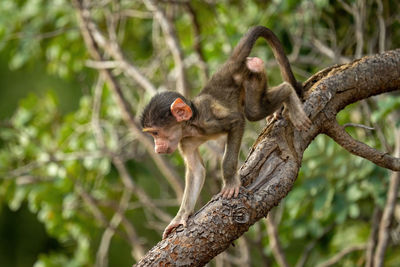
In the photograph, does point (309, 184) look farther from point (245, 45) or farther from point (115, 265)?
point (115, 265)

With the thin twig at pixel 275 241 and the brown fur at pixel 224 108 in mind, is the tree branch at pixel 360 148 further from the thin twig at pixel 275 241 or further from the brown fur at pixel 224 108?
the thin twig at pixel 275 241

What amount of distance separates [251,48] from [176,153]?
254 centimetres

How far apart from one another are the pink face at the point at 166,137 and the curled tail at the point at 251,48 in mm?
607

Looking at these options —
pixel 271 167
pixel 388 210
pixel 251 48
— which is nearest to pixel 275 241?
pixel 388 210

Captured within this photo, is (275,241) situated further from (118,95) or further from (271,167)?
(271,167)

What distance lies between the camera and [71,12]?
21.7ft

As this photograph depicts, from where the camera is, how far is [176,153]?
6141mm

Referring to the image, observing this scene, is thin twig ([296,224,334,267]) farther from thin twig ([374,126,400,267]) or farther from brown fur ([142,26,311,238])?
brown fur ([142,26,311,238])

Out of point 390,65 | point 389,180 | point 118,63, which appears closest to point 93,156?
point 118,63

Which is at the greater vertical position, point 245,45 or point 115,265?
point 115,265

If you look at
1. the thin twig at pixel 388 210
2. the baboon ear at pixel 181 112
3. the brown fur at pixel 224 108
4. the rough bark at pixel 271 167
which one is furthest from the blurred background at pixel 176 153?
the baboon ear at pixel 181 112

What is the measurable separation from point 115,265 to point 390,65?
964 cm

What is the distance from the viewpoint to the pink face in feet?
12.0

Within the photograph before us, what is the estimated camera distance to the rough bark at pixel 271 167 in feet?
8.90
